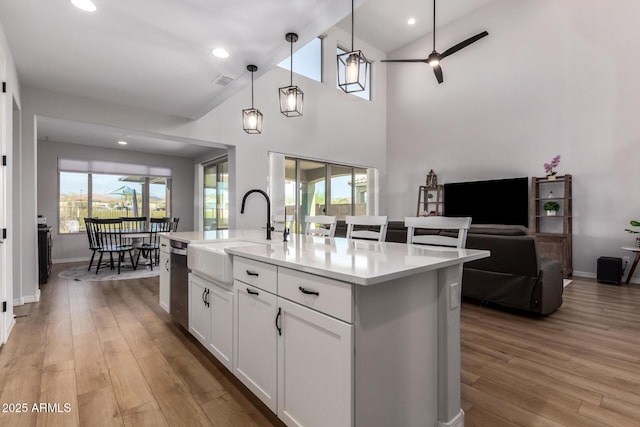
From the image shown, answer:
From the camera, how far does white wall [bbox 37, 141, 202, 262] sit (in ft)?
20.7

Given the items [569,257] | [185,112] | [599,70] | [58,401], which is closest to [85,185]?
[185,112]

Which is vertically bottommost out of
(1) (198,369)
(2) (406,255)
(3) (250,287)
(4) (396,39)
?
(1) (198,369)

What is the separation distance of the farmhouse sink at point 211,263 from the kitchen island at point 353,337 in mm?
176

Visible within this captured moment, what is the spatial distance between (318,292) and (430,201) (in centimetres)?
650

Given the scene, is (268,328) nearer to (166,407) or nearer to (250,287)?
(250,287)

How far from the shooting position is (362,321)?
1120mm

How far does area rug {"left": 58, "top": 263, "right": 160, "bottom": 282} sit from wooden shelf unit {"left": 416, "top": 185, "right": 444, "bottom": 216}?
5589 mm

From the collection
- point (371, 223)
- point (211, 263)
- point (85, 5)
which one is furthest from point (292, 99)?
point (211, 263)

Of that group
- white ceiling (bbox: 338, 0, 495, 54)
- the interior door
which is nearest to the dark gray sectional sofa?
the interior door

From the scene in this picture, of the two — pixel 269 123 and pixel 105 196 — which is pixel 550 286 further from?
pixel 105 196

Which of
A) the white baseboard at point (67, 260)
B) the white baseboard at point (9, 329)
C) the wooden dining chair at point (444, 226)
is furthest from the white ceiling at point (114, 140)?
the wooden dining chair at point (444, 226)

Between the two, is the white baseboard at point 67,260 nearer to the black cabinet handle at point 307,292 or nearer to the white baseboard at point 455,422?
the black cabinet handle at point 307,292

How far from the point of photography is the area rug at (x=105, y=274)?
4.89 m

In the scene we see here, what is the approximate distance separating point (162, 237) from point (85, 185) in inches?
206
